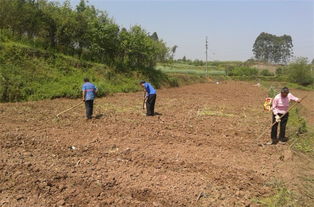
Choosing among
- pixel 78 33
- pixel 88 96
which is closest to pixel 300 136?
pixel 88 96

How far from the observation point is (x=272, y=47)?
103 m

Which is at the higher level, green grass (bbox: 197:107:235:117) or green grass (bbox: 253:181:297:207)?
green grass (bbox: 197:107:235:117)

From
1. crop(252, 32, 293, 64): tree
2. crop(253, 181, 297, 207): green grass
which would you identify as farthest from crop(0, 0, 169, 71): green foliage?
crop(252, 32, 293, 64): tree

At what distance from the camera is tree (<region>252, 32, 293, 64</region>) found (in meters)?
102

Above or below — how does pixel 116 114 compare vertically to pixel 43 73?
below

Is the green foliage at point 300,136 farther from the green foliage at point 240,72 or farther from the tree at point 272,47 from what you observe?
the tree at point 272,47

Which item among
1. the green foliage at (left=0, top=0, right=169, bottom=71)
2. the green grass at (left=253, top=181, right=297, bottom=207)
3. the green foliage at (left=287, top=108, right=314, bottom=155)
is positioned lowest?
the green grass at (left=253, top=181, right=297, bottom=207)

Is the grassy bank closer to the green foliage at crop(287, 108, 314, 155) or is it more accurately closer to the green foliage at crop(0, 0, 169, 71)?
the green foliage at crop(0, 0, 169, 71)

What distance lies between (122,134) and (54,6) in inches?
651

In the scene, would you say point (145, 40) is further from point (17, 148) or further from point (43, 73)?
point (17, 148)

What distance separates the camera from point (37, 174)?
220 inches

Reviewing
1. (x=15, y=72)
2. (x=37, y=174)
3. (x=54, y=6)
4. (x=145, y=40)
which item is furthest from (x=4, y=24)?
(x=37, y=174)

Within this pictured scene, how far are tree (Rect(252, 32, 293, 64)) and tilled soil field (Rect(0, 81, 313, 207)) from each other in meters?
99.3

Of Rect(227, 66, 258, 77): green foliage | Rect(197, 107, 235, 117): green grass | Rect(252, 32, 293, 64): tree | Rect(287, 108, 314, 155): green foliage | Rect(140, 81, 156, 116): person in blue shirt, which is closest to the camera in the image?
Rect(287, 108, 314, 155): green foliage
